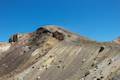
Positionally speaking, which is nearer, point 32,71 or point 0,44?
point 32,71

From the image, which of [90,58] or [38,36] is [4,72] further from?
[90,58]

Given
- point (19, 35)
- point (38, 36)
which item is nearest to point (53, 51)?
point (38, 36)

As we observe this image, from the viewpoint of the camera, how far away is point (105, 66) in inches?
1362

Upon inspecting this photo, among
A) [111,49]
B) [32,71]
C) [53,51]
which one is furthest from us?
[53,51]

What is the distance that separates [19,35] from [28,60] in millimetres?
16185

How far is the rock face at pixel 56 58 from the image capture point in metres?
35.6

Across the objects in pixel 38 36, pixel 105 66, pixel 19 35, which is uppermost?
pixel 19 35

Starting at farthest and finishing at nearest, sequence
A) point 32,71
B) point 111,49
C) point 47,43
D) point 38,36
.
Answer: point 38,36
point 47,43
point 32,71
point 111,49

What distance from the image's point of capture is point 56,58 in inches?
Answer: 1786

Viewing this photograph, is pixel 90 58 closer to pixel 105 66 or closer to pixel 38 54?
pixel 105 66

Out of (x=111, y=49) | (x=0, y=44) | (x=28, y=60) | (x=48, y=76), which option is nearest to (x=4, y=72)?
(x=28, y=60)

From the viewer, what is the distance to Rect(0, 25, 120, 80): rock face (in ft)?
117

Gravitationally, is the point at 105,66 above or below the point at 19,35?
below

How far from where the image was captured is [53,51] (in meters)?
48.3
